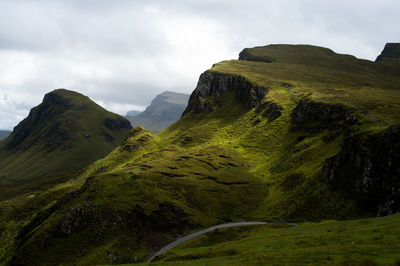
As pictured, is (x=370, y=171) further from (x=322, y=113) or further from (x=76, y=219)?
(x=76, y=219)

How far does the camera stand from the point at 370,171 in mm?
95688

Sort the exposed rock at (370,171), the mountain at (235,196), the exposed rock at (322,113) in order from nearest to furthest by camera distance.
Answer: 1. the exposed rock at (370,171)
2. the mountain at (235,196)
3. the exposed rock at (322,113)

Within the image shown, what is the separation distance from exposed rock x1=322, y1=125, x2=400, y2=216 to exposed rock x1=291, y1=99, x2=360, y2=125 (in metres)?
45.8

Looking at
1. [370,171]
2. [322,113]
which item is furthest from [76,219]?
[322,113]

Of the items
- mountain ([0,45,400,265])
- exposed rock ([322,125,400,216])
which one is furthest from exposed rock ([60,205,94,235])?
exposed rock ([322,125,400,216])

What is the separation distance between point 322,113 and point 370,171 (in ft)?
283

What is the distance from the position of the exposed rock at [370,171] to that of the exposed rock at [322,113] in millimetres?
45787

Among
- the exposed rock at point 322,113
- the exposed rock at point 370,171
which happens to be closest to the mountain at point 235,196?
the exposed rock at point 370,171

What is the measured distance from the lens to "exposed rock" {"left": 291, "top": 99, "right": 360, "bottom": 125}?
507ft

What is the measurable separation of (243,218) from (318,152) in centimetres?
5897

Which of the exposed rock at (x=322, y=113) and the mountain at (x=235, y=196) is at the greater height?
the exposed rock at (x=322, y=113)

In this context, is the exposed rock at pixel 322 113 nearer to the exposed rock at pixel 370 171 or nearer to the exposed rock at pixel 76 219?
the exposed rock at pixel 370 171

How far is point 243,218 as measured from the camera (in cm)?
12062

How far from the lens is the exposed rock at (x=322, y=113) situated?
507ft
